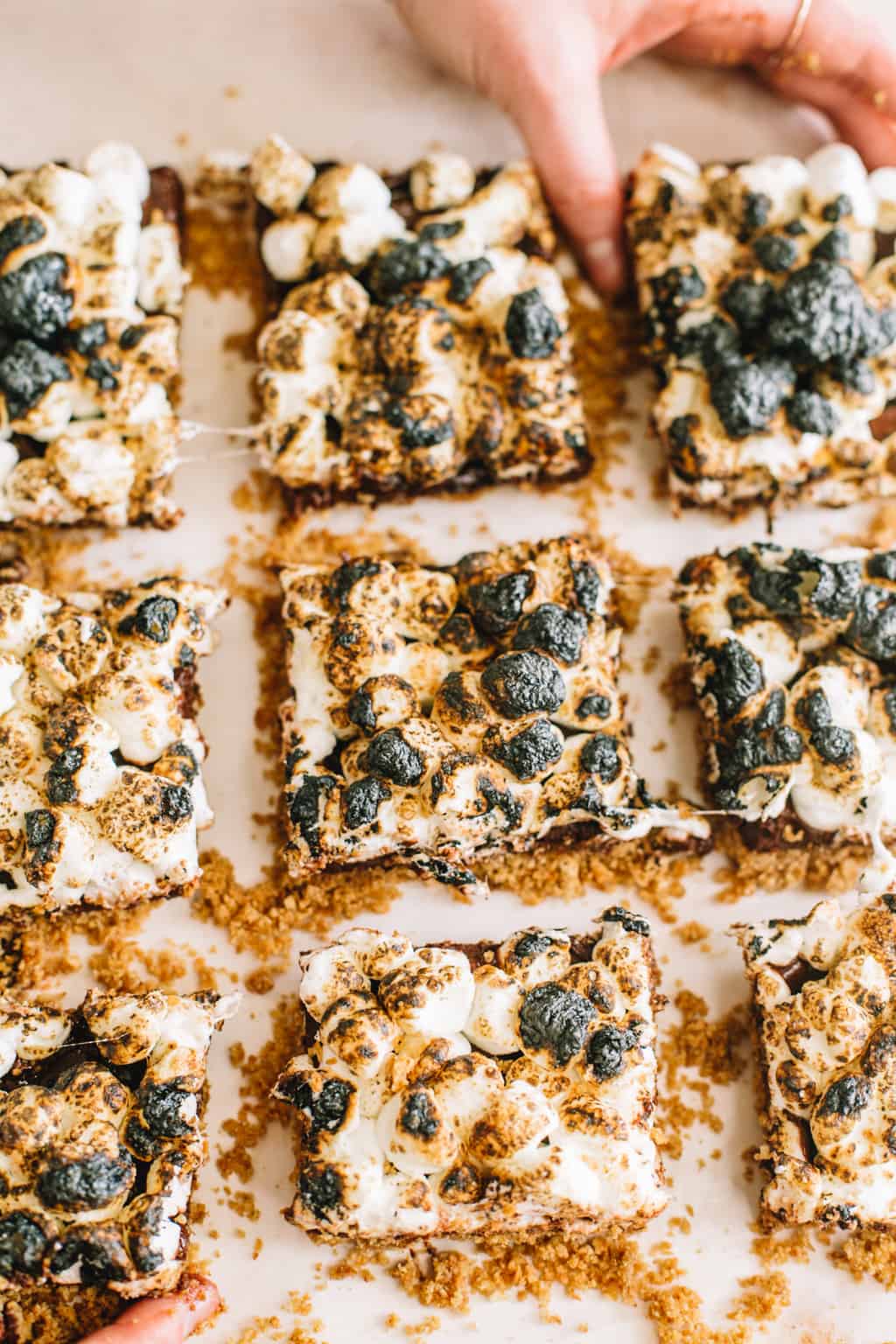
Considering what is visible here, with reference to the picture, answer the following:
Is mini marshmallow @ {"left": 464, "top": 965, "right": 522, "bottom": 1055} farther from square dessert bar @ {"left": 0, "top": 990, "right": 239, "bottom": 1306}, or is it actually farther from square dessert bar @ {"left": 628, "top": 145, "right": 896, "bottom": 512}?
square dessert bar @ {"left": 628, "top": 145, "right": 896, "bottom": 512}

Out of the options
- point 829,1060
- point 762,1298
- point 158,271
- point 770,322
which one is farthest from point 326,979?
point 770,322

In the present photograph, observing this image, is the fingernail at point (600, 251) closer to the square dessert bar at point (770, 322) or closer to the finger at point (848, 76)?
the square dessert bar at point (770, 322)

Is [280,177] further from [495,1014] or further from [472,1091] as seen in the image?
[472,1091]

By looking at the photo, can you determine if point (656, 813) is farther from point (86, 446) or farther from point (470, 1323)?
point (86, 446)

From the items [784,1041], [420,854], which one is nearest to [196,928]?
[420,854]

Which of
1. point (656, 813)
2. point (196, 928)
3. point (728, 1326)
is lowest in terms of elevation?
point (728, 1326)

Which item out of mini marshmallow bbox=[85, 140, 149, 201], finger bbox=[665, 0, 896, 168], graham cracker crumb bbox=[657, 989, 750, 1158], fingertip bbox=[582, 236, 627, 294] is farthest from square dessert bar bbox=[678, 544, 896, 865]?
mini marshmallow bbox=[85, 140, 149, 201]
